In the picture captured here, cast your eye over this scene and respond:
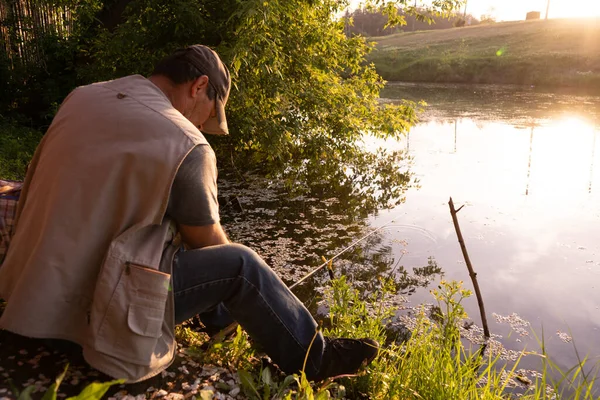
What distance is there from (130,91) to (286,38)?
511 centimetres

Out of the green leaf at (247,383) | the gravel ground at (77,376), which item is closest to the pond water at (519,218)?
the green leaf at (247,383)

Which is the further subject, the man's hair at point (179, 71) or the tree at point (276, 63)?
the tree at point (276, 63)

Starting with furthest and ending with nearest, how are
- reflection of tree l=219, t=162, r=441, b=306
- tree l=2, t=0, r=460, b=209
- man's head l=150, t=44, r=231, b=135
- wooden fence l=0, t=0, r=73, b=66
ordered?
wooden fence l=0, t=0, r=73, b=66
tree l=2, t=0, r=460, b=209
reflection of tree l=219, t=162, r=441, b=306
man's head l=150, t=44, r=231, b=135

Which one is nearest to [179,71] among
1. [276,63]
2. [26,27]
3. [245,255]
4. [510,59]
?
[245,255]

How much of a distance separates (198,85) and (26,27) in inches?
333

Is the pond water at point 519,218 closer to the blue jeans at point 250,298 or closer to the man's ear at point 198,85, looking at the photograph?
the blue jeans at point 250,298

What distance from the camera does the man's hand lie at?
1.96 m

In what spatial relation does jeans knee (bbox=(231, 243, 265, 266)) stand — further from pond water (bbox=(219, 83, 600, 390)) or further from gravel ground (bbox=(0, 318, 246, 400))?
pond water (bbox=(219, 83, 600, 390))

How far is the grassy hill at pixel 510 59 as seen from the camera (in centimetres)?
2459

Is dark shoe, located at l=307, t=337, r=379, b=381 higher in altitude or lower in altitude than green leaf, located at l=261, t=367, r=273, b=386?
higher

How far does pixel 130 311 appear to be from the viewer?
176cm

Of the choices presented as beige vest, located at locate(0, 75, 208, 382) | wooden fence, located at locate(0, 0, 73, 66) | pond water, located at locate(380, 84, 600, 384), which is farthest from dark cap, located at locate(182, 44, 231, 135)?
wooden fence, located at locate(0, 0, 73, 66)

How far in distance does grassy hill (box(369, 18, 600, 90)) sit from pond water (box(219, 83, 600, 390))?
15.6 m

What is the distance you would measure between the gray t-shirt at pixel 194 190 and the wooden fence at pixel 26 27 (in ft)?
26.7
